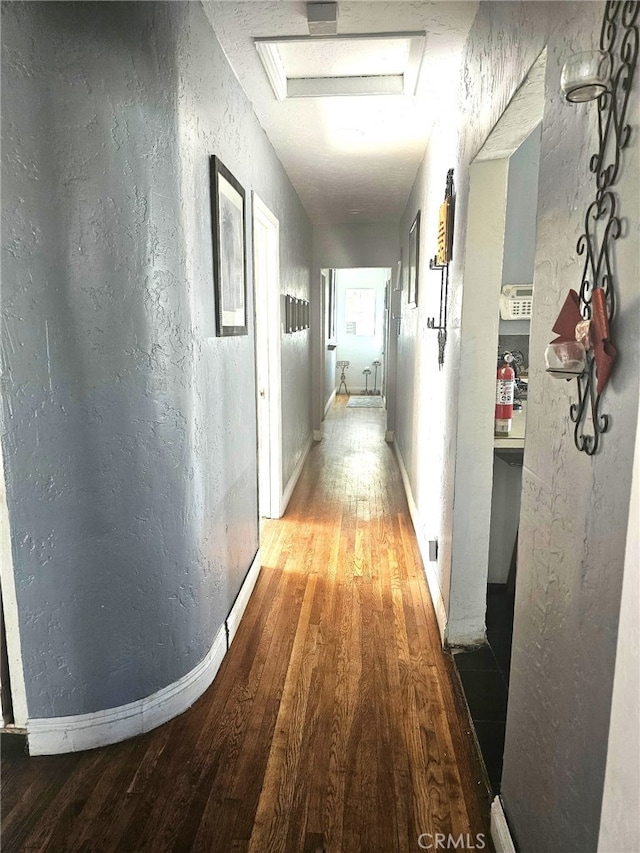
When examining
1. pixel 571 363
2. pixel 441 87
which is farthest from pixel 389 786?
pixel 441 87

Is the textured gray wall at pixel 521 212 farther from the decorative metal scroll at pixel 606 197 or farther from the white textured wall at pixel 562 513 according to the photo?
the decorative metal scroll at pixel 606 197

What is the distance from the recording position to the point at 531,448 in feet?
4.44

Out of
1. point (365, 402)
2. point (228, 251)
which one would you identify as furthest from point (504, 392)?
point (365, 402)

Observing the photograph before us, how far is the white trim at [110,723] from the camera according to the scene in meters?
1.82

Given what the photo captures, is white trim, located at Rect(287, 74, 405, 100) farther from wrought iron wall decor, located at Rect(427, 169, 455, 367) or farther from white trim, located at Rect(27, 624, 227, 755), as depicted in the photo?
white trim, located at Rect(27, 624, 227, 755)

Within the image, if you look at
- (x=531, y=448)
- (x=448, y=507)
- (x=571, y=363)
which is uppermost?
(x=571, y=363)

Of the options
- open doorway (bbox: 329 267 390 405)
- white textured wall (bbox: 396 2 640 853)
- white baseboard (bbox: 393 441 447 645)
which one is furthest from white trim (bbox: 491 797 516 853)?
open doorway (bbox: 329 267 390 405)

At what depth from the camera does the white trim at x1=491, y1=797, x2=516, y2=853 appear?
4.65 ft

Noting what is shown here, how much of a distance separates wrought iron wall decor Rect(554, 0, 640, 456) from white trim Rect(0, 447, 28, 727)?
1.56m

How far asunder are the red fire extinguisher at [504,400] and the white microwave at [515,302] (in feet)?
1.32

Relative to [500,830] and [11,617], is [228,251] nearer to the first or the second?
[11,617]

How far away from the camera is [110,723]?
6.14ft

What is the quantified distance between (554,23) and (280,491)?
3.25 meters

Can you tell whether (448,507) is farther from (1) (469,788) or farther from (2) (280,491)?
(2) (280,491)
